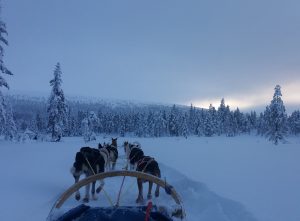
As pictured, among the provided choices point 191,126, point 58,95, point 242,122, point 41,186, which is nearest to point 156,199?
point 41,186

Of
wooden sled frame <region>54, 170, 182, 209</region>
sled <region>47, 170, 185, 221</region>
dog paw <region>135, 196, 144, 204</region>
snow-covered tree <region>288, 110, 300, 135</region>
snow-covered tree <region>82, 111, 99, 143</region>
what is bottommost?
dog paw <region>135, 196, 144, 204</region>

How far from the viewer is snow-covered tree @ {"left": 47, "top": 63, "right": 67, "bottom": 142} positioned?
47.0 meters

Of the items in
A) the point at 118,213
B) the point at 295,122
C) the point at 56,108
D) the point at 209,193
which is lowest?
the point at 209,193

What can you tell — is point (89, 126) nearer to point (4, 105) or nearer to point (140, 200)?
point (4, 105)

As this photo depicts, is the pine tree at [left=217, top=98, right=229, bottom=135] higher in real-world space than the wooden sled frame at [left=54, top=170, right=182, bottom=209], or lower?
higher

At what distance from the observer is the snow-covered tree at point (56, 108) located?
4697 centimetres

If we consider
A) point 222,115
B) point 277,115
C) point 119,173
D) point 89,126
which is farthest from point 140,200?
point 222,115

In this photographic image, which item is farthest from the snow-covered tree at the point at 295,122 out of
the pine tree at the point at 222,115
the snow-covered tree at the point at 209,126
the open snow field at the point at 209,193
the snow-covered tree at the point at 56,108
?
the open snow field at the point at 209,193

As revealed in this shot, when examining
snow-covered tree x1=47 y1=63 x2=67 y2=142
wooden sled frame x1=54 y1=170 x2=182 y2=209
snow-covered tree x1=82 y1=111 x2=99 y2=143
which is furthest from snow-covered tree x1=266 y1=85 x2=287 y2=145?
wooden sled frame x1=54 y1=170 x2=182 y2=209

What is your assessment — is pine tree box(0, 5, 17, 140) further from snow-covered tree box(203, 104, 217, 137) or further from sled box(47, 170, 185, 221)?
snow-covered tree box(203, 104, 217, 137)

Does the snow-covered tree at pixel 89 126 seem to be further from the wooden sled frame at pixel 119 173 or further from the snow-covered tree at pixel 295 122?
the snow-covered tree at pixel 295 122

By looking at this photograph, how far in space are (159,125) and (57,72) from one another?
66279mm

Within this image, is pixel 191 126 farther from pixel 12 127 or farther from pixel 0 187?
pixel 0 187

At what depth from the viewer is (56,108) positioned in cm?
4712
